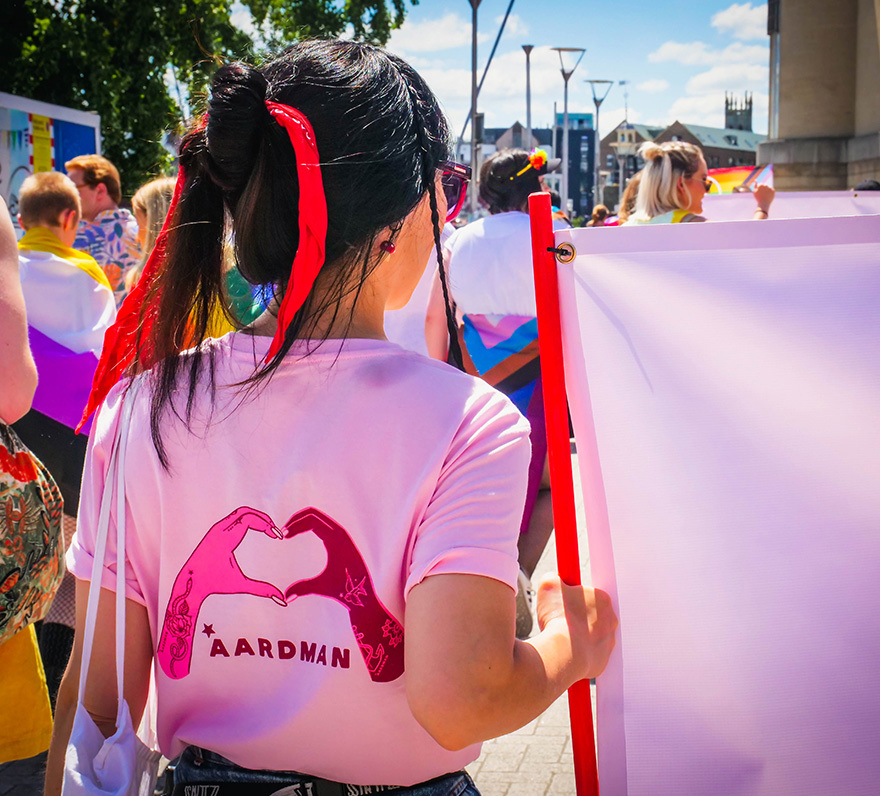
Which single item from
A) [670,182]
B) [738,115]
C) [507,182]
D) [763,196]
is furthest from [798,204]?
[738,115]

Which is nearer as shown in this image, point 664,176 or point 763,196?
point 664,176

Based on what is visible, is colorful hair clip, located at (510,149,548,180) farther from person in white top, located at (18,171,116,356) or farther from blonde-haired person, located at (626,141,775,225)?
person in white top, located at (18,171,116,356)

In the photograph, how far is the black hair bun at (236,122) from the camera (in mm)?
1106

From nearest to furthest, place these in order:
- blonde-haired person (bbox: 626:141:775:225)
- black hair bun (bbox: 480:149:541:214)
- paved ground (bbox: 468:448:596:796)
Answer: paved ground (bbox: 468:448:596:796) < black hair bun (bbox: 480:149:541:214) < blonde-haired person (bbox: 626:141:775:225)

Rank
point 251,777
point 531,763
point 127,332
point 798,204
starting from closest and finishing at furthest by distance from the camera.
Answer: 1. point 251,777
2. point 127,332
3. point 531,763
4. point 798,204

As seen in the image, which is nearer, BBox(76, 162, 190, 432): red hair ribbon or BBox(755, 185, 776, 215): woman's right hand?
BBox(76, 162, 190, 432): red hair ribbon

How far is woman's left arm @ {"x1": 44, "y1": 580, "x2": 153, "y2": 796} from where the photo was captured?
3.87ft

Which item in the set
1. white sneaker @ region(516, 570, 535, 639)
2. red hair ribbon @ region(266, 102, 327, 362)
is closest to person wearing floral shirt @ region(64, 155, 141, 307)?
white sneaker @ region(516, 570, 535, 639)

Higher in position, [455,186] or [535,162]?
[535,162]

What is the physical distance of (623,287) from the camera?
142 centimetres

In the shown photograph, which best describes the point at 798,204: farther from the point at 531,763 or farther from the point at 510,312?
the point at 531,763

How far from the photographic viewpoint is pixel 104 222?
5684 mm

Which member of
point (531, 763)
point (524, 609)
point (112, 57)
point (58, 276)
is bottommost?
point (531, 763)

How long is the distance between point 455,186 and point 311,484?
57 centimetres
